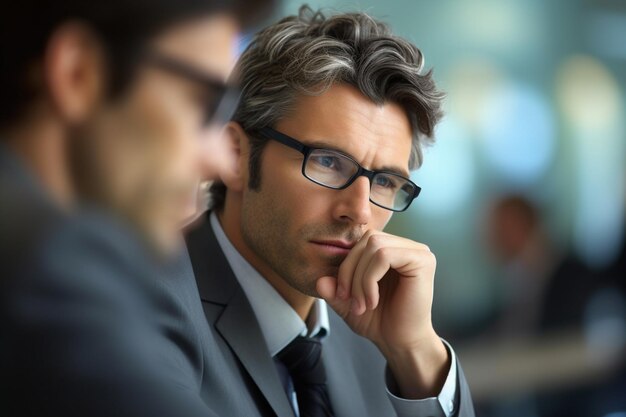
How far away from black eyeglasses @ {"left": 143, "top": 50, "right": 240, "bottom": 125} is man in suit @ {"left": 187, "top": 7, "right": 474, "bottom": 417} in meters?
0.84

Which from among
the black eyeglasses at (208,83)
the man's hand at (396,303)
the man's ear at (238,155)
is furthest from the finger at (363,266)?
the black eyeglasses at (208,83)

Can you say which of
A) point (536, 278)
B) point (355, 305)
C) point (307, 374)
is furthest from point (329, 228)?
point (536, 278)

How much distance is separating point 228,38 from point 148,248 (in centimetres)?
16

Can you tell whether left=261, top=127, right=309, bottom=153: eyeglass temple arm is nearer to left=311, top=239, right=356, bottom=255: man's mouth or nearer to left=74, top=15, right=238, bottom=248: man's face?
left=311, top=239, right=356, bottom=255: man's mouth

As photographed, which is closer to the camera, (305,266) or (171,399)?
(171,399)

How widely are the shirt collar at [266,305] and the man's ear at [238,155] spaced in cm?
11

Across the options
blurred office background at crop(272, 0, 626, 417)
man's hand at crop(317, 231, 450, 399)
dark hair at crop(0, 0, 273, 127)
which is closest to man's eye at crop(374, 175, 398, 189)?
man's hand at crop(317, 231, 450, 399)

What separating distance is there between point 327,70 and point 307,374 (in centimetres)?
56

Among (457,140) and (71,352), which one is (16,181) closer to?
(71,352)

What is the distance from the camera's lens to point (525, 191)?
7.34 metres

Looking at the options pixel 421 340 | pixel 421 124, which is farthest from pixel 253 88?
pixel 421 340

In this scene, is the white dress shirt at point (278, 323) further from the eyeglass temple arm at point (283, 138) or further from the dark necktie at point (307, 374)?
the eyeglass temple arm at point (283, 138)

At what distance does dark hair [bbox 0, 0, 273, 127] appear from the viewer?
0.54 meters

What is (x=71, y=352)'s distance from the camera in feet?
1.76
